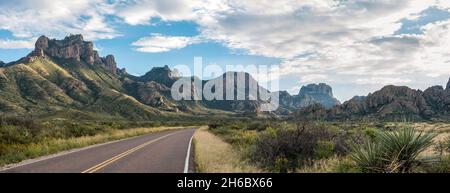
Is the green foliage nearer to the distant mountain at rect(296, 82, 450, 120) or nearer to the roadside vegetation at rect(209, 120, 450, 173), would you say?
the roadside vegetation at rect(209, 120, 450, 173)

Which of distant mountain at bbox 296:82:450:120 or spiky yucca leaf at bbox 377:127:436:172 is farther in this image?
distant mountain at bbox 296:82:450:120

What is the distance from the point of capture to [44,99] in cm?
16675

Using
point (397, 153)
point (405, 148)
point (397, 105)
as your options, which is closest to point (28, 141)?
point (397, 153)

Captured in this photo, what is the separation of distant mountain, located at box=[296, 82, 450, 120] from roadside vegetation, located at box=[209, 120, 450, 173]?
119 meters

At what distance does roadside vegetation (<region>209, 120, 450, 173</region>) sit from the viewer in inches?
417

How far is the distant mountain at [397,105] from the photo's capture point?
136m

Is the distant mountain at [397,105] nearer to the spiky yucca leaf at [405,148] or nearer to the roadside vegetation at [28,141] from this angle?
the roadside vegetation at [28,141]

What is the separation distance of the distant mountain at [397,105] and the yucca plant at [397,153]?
405 ft

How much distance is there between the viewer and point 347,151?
14.0 m

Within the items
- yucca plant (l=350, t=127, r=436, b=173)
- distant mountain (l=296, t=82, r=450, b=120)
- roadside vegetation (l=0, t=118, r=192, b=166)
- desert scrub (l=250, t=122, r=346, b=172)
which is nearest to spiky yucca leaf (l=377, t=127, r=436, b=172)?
yucca plant (l=350, t=127, r=436, b=173)
